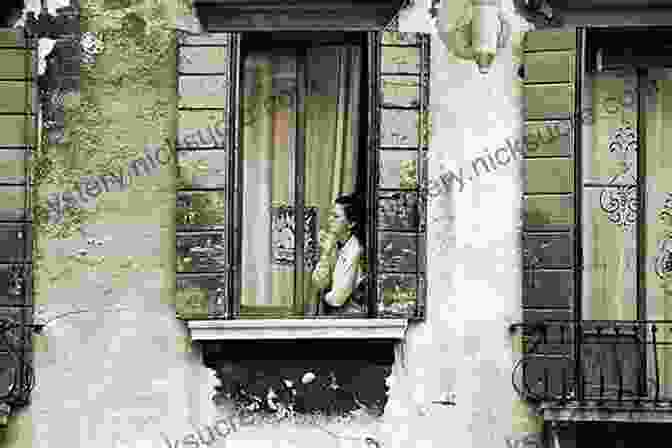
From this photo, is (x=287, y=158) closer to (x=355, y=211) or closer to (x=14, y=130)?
(x=355, y=211)

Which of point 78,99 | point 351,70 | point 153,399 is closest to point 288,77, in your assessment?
point 351,70

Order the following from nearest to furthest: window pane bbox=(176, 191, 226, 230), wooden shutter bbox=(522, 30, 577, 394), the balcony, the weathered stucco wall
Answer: the balcony < wooden shutter bbox=(522, 30, 577, 394) < the weathered stucco wall < window pane bbox=(176, 191, 226, 230)

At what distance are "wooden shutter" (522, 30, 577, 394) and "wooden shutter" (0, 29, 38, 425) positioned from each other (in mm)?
3305

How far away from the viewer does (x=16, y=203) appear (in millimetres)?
13906

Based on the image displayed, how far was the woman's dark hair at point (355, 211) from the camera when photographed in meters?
14.1

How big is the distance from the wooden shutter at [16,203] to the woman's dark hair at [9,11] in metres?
0.12

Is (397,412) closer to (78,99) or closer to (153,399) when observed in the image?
(153,399)

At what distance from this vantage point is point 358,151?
14227 millimetres

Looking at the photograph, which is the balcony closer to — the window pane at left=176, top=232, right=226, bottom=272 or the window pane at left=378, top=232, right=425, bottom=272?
the window pane at left=378, top=232, right=425, bottom=272

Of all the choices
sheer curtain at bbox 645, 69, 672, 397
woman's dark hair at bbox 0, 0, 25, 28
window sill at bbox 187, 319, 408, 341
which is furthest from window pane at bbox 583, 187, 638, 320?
woman's dark hair at bbox 0, 0, 25, 28

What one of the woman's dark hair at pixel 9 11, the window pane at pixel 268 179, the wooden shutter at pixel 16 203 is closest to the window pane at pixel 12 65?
the wooden shutter at pixel 16 203

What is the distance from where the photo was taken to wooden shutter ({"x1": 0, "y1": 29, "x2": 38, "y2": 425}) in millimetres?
13797

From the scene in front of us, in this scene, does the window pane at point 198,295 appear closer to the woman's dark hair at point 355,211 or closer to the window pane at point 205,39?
the woman's dark hair at point 355,211

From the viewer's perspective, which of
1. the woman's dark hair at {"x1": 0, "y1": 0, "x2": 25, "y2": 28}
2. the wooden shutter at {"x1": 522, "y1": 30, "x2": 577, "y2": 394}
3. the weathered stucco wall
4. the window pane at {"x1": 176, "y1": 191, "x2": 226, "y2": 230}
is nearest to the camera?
the wooden shutter at {"x1": 522, "y1": 30, "x2": 577, "y2": 394}
